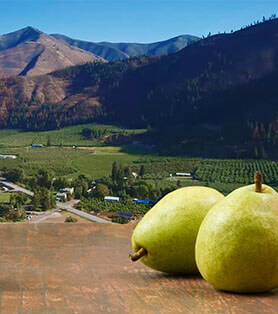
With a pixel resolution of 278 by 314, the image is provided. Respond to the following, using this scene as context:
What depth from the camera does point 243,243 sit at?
113 cm

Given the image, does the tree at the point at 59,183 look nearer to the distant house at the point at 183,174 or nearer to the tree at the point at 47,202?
the tree at the point at 47,202

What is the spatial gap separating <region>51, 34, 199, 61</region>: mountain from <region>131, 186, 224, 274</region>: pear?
175 metres

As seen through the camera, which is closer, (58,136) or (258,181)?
(258,181)

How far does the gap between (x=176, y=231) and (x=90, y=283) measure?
279 mm

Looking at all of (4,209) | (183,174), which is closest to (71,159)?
(183,174)

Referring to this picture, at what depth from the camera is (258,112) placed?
48.6 metres

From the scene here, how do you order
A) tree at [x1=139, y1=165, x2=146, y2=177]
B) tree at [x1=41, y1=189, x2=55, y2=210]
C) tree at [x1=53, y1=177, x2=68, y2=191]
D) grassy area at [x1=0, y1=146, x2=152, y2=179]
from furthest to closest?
1. grassy area at [x1=0, y1=146, x2=152, y2=179]
2. tree at [x1=139, y1=165, x2=146, y2=177]
3. tree at [x1=53, y1=177, x2=68, y2=191]
4. tree at [x1=41, y1=189, x2=55, y2=210]

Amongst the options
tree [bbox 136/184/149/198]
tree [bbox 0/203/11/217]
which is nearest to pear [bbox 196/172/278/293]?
tree [bbox 0/203/11/217]

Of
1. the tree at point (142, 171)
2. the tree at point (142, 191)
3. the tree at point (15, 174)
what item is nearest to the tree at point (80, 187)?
the tree at point (142, 191)

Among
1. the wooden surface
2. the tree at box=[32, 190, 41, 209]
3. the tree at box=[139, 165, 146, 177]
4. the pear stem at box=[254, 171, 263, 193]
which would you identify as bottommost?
the tree at box=[32, 190, 41, 209]

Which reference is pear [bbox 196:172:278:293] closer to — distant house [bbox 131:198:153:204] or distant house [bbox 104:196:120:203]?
distant house [bbox 131:198:153:204]

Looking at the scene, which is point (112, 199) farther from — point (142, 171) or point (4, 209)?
point (142, 171)

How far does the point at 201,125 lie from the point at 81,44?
154m

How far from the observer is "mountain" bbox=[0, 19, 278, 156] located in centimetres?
4775
